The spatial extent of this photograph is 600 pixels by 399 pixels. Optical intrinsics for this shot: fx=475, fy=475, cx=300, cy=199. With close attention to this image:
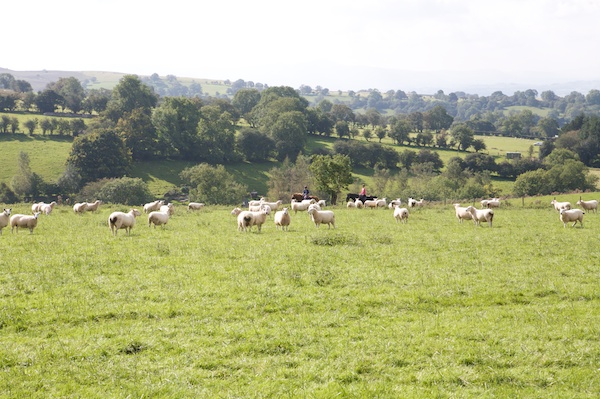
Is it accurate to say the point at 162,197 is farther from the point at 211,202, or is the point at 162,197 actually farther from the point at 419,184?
the point at 419,184

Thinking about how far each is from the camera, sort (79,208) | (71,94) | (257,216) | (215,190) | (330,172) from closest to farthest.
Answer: (257,216)
(79,208)
(330,172)
(215,190)
(71,94)

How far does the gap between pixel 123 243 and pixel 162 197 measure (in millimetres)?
64830

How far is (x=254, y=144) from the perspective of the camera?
112 m

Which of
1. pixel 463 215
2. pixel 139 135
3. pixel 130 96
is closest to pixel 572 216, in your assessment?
pixel 463 215

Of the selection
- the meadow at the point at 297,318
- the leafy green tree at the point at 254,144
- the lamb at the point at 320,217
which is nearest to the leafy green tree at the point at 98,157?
the leafy green tree at the point at 254,144

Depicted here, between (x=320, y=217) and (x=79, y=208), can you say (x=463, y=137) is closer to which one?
(x=320, y=217)

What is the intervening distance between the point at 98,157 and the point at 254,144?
3584 cm

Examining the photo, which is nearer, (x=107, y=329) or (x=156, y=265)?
(x=107, y=329)

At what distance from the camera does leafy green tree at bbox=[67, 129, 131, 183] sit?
287 ft

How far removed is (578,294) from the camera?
598 inches

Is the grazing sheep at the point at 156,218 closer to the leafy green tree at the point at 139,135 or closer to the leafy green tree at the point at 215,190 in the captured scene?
the leafy green tree at the point at 215,190

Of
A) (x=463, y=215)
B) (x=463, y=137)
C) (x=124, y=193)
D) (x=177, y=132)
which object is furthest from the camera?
(x=463, y=137)

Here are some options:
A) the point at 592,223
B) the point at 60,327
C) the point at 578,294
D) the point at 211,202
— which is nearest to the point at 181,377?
the point at 60,327

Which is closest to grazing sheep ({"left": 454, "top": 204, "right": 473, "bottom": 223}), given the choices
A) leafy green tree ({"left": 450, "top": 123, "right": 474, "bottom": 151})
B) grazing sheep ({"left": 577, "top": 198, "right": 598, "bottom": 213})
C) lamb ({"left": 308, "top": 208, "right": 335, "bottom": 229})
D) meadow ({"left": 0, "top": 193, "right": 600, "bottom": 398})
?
meadow ({"left": 0, "top": 193, "right": 600, "bottom": 398})
